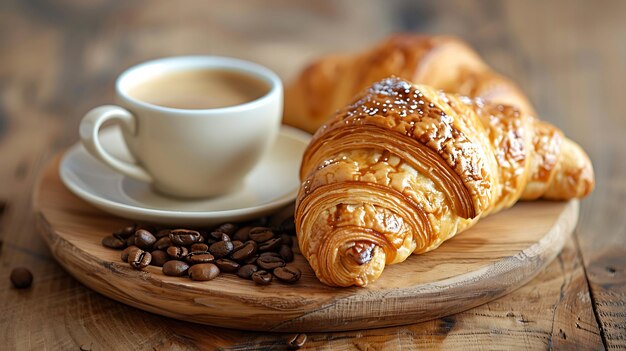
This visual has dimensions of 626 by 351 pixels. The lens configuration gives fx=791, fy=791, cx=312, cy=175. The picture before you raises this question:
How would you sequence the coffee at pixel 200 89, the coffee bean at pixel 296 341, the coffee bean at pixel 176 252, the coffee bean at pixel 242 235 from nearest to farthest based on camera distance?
1. the coffee bean at pixel 296 341
2. the coffee bean at pixel 176 252
3. the coffee bean at pixel 242 235
4. the coffee at pixel 200 89

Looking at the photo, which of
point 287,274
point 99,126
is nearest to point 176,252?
point 287,274

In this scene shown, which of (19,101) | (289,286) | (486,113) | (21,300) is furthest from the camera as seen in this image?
(19,101)

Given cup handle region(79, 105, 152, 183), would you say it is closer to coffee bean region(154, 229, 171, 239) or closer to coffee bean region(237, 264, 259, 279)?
coffee bean region(154, 229, 171, 239)

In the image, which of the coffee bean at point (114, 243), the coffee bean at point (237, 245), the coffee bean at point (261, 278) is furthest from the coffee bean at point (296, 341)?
the coffee bean at point (114, 243)

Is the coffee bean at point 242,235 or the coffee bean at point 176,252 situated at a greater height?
the coffee bean at point 176,252

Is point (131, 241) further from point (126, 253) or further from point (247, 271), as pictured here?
point (247, 271)

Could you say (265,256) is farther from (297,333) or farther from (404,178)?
(404,178)

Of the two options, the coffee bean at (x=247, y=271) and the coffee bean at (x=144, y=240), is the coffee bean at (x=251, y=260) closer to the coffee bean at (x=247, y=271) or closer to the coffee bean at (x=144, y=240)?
the coffee bean at (x=247, y=271)

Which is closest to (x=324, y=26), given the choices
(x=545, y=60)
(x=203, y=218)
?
(x=545, y=60)
